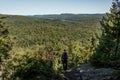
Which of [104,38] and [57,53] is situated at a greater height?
[104,38]

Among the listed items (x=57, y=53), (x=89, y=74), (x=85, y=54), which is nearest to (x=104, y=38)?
(x=89, y=74)

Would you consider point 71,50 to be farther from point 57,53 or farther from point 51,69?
point 51,69

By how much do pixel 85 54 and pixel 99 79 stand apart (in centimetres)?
6165

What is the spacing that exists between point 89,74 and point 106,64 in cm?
385

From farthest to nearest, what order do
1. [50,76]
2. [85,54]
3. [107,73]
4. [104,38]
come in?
[85,54] < [104,38] < [107,73] < [50,76]

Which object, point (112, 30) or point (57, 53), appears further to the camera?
point (57, 53)

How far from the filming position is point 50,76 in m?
18.9

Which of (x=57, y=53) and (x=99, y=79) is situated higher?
(x=99, y=79)

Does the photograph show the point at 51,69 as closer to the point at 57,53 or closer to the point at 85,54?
the point at 85,54

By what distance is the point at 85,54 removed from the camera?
80938 millimetres

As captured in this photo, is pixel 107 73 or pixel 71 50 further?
pixel 71 50

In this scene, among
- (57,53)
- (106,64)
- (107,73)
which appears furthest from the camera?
(57,53)

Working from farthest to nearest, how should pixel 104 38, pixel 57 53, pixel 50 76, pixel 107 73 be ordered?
pixel 57 53
pixel 104 38
pixel 107 73
pixel 50 76

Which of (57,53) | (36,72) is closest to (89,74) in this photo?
(36,72)
